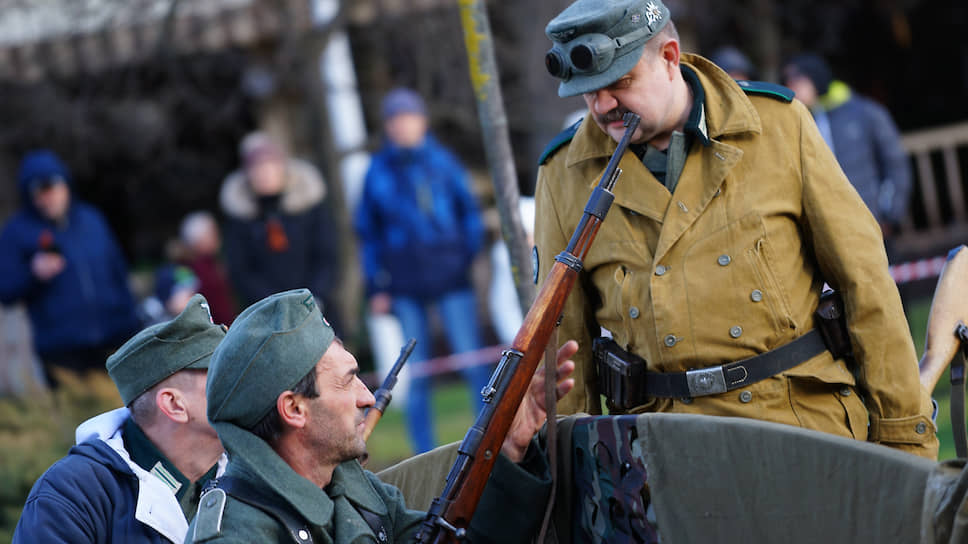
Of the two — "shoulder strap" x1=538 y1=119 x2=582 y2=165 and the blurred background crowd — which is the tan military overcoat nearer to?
"shoulder strap" x1=538 y1=119 x2=582 y2=165

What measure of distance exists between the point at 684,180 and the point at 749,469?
2.83 feet

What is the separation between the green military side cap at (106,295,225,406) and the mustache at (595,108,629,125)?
4.10ft

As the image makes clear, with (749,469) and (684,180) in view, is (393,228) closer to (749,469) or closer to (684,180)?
(684,180)

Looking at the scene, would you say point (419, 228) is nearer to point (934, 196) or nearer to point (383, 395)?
point (383, 395)

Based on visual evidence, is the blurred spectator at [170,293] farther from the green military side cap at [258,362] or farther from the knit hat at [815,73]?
the green military side cap at [258,362]

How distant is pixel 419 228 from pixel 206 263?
2.04 metres

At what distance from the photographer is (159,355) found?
347 centimetres

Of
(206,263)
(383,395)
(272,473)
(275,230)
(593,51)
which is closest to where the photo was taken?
(272,473)

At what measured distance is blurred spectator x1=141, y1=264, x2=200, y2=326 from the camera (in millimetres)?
8109

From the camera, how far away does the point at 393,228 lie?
294 inches

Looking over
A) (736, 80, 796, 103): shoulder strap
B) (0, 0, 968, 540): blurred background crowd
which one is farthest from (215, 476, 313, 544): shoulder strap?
(0, 0, 968, 540): blurred background crowd

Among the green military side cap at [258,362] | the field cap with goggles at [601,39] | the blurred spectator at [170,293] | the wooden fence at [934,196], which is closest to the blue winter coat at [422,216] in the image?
the blurred spectator at [170,293]

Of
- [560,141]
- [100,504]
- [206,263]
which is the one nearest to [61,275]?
[206,263]

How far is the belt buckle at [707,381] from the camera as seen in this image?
3.19m
